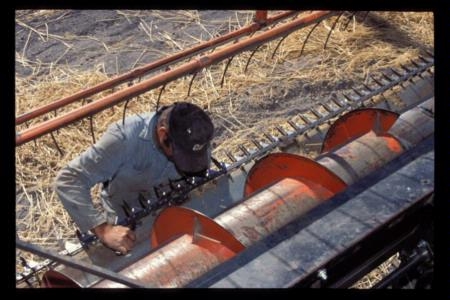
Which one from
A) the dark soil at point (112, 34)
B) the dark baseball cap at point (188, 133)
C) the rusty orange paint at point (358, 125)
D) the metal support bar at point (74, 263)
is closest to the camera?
the metal support bar at point (74, 263)

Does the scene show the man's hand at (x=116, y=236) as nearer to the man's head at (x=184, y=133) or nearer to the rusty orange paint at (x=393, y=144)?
the man's head at (x=184, y=133)

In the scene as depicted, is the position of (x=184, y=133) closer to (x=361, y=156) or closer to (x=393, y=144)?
(x=361, y=156)

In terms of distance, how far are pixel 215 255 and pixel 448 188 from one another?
1.08 m

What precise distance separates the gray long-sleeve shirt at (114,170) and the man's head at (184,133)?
134mm

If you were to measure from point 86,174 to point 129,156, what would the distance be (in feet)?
0.90

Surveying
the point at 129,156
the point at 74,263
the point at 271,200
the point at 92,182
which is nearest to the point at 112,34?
the point at 129,156

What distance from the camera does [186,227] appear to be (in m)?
3.57

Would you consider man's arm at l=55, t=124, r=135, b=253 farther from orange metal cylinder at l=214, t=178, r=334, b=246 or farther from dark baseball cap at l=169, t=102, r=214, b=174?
orange metal cylinder at l=214, t=178, r=334, b=246

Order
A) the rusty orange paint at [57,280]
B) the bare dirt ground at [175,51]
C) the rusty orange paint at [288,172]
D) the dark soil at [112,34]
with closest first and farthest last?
1. the rusty orange paint at [57,280]
2. the rusty orange paint at [288,172]
3. the bare dirt ground at [175,51]
4. the dark soil at [112,34]

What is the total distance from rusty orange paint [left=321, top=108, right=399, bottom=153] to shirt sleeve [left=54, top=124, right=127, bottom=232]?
1.26 m

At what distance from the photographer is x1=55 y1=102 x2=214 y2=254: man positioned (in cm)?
397

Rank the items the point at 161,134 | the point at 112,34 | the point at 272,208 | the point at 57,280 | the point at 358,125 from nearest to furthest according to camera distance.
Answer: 1. the point at 57,280
2. the point at 272,208
3. the point at 161,134
4. the point at 358,125
5. the point at 112,34

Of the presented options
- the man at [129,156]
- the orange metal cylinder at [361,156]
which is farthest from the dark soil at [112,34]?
the orange metal cylinder at [361,156]

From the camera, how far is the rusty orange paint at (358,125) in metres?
4.31
